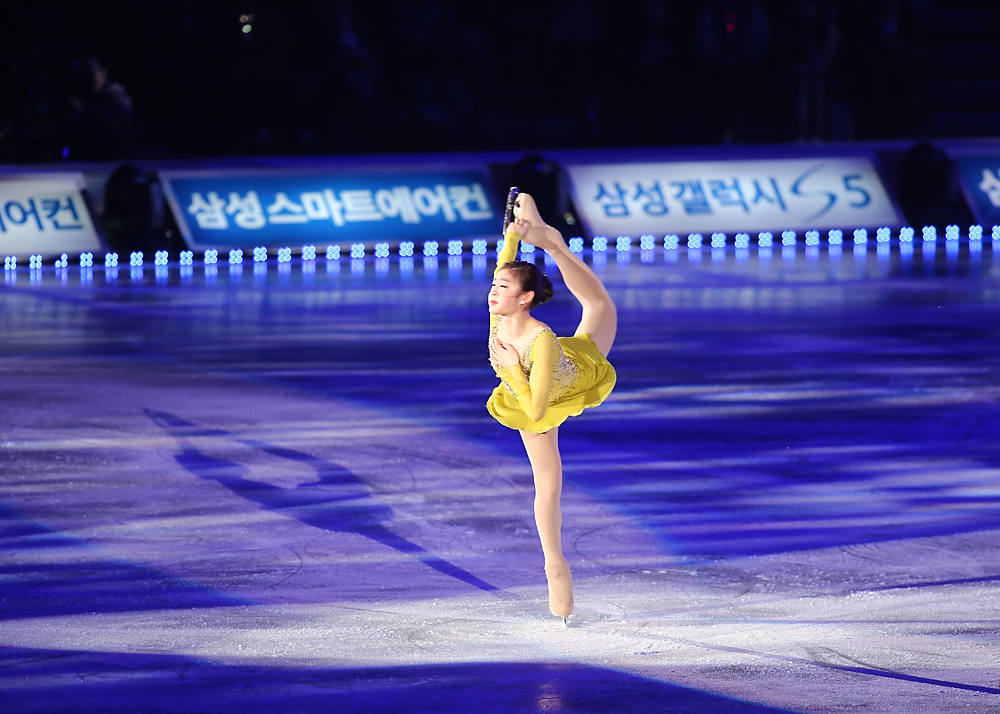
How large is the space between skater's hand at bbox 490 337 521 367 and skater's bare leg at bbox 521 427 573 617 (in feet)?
0.72

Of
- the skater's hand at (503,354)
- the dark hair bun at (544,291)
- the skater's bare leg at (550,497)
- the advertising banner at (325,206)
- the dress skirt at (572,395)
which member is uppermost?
the dark hair bun at (544,291)

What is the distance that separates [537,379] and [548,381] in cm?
3

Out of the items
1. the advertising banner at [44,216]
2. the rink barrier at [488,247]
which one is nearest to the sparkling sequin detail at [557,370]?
the rink barrier at [488,247]

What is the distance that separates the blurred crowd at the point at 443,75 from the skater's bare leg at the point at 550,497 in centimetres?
1357

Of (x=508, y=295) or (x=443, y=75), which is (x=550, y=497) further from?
(x=443, y=75)

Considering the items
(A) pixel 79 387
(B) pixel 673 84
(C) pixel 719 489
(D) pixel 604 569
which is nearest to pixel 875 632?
(D) pixel 604 569

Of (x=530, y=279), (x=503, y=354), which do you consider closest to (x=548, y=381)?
(x=503, y=354)

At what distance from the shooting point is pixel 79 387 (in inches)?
379

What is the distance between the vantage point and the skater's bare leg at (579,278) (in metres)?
3.95

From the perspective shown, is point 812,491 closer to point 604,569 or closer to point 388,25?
point 604,569

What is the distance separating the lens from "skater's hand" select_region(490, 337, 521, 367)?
407cm

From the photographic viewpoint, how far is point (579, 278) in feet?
13.4

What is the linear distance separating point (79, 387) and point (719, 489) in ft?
14.3

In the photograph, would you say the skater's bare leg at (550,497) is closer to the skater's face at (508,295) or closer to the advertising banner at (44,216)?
the skater's face at (508,295)
